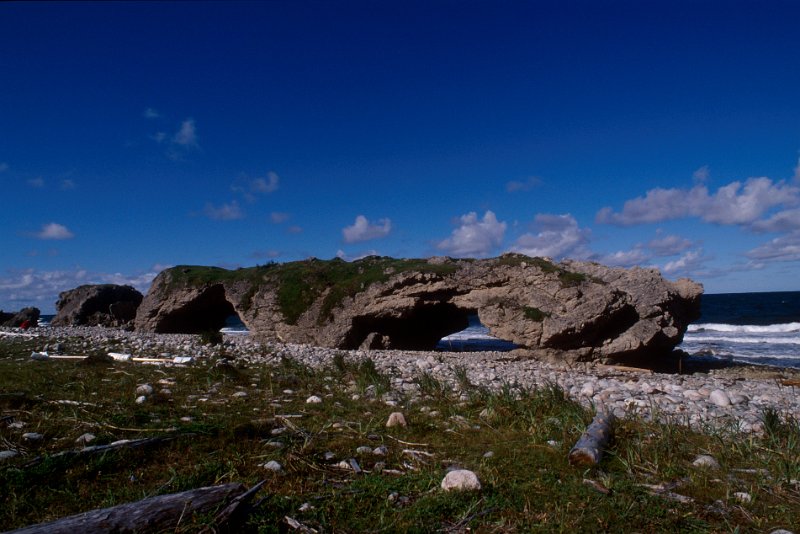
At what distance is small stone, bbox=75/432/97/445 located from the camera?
496 centimetres

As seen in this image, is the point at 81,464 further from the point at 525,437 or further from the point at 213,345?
the point at 213,345

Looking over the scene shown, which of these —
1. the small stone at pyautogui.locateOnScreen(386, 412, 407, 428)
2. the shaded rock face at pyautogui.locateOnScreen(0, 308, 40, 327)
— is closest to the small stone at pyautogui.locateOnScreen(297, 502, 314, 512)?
the small stone at pyautogui.locateOnScreen(386, 412, 407, 428)

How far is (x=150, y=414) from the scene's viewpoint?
20.0 ft

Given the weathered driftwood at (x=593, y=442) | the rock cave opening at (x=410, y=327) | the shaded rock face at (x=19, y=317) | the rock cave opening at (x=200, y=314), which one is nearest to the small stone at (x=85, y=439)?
the weathered driftwood at (x=593, y=442)

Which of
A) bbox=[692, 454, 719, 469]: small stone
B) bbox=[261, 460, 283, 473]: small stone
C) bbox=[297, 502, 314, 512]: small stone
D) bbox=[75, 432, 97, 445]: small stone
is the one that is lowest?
bbox=[692, 454, 719, 469]: small stone

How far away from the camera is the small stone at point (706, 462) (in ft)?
16.3

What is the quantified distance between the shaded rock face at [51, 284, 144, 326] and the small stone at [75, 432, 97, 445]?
31645mm

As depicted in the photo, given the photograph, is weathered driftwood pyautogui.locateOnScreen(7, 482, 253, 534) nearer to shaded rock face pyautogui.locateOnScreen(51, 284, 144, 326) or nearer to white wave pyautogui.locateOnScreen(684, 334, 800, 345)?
shaded rock face pyautogui.locateOnScreen(51, 284, 144, 326)

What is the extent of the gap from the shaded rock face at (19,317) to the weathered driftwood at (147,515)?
39.4m

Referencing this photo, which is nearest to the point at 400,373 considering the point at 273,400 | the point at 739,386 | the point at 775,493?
the point at 273,400

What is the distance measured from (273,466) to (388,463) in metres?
1.12

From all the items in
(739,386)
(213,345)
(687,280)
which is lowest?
(739,386)

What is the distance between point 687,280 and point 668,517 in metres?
19.4

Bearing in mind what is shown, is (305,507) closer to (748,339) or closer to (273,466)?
(273,466)
